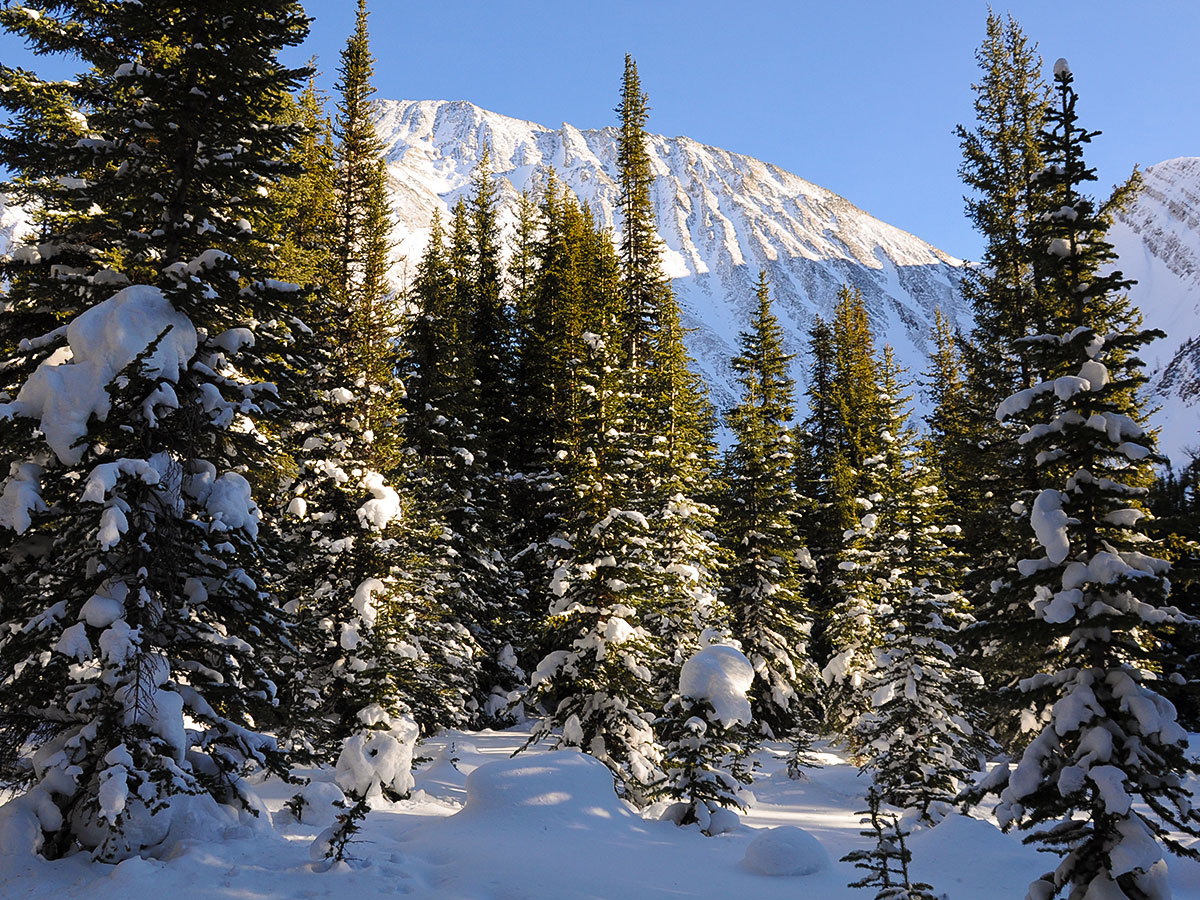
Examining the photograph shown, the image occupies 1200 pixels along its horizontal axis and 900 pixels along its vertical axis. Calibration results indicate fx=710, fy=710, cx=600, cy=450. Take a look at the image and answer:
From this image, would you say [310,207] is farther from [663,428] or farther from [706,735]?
[706,735]

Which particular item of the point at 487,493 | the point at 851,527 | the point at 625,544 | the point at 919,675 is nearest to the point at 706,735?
the point at 625,544

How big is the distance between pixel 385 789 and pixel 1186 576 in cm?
1313

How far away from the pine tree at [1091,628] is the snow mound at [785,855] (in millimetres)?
2736

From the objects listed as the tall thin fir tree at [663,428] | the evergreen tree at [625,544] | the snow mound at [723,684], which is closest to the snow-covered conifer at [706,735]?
the snow mound at [723,684]

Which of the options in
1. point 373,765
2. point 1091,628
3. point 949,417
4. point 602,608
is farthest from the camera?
point 949,417

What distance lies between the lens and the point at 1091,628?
26.5ft

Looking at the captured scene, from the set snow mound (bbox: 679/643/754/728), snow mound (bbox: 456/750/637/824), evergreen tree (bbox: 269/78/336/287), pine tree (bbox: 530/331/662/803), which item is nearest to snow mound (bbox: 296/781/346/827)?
snow mound (bbox: 456/750/637/824)

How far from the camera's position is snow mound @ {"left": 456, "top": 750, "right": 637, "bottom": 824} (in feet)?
33.6

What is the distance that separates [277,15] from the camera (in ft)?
34.6

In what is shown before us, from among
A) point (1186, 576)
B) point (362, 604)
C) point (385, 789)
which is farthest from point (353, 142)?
point (1186, 576)

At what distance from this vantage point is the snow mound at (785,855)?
31.2 ft

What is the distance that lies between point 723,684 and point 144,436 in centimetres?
1030

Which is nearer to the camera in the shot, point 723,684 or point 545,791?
point 545,791

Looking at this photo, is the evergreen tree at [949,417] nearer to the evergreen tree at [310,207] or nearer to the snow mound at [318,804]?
the snow mound at [318,804]
